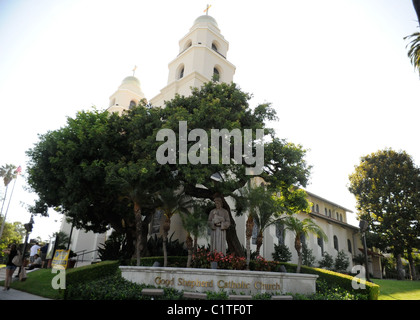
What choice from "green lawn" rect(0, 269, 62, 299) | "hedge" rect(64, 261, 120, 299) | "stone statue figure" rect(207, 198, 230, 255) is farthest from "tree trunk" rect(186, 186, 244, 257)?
"green lawn" rect(0, 269, 62, 299)

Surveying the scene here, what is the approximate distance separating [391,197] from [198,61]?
25.8m

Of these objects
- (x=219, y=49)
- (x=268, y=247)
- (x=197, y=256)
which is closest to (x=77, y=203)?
(x=197, y=256)

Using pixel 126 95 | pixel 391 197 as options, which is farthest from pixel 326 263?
pixel 126 95

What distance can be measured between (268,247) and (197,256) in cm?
1387

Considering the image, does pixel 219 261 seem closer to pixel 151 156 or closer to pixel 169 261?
pixel 169 261

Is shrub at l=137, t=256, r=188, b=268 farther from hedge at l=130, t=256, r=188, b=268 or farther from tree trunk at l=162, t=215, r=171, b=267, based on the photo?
tree trunk at l=162, t=215, r=171, b=267

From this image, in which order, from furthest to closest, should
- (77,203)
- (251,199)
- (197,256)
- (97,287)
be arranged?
(77,203) → (251,199) → (197,256) → (97,287)

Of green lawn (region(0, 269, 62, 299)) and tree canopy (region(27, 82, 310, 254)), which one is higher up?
tree canopy (region(27, 82, 310, 254))

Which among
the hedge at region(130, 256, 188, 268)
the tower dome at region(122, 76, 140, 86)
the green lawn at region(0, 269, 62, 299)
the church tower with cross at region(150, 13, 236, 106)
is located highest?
the tower dome at region(122, 76, 140, 86)

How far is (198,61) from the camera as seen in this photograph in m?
26.8

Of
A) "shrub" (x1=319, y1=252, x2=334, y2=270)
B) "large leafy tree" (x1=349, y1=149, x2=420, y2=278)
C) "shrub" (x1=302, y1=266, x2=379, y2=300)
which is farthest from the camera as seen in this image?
"large leafy tree" (x1=349, y1=149, x2=420, y2=278)

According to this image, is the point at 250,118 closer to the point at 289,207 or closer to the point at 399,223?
the point at 289,207

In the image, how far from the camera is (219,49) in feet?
97.8

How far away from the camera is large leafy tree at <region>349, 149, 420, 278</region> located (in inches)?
1167
